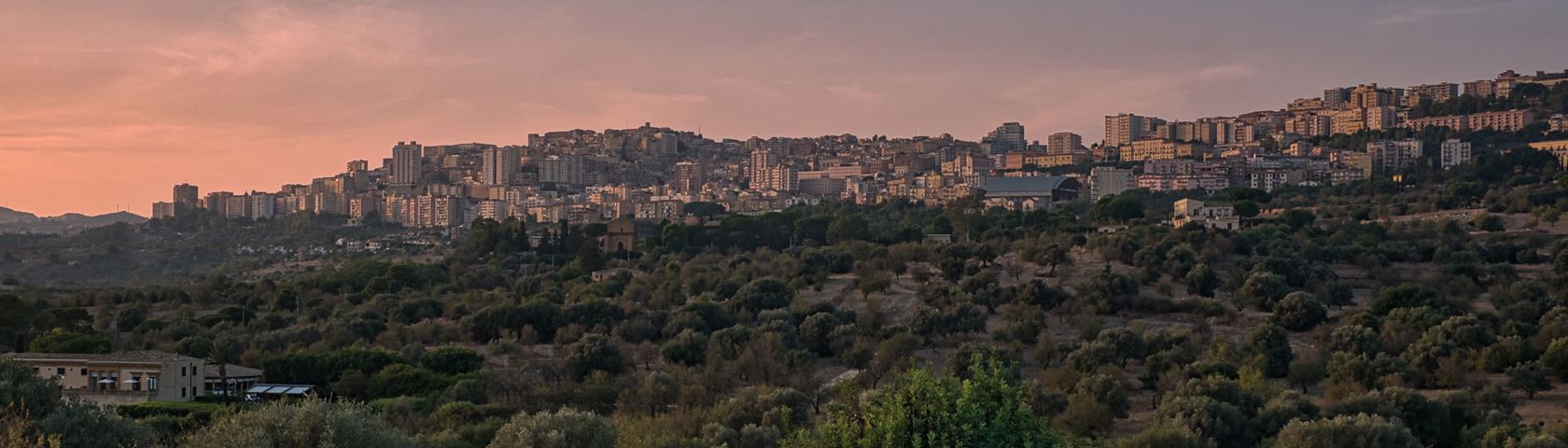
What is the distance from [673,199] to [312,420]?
378 ft

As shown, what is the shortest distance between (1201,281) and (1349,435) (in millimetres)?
22672

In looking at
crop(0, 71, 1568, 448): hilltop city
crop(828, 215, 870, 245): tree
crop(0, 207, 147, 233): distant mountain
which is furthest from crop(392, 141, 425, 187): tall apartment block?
crop(828, 215, 870, 245): tree

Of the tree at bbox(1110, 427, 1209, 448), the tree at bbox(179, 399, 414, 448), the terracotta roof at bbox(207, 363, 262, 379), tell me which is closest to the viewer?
the tree at bbox(179, 399, 414, 448)

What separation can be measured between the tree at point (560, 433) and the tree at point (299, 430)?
5.12 feet

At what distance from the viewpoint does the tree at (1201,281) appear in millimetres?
41906

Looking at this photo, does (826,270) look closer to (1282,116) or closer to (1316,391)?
(1316,391)

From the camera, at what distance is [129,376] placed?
2852 centimetres

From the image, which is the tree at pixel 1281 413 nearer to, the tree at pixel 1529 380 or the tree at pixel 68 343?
the tree at pixel 1529 380

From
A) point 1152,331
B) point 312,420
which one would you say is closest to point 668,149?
point 1152,331

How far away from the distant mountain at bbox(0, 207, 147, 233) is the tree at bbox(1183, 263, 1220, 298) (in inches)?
5852

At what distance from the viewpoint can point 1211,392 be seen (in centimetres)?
2408

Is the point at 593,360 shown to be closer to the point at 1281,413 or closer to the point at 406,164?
the point at 1281,413

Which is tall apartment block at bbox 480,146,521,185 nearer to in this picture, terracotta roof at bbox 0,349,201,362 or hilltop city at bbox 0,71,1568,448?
hilltop city at bbox 0,71,1568,448

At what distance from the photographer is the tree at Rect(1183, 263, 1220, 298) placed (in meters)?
41.9
